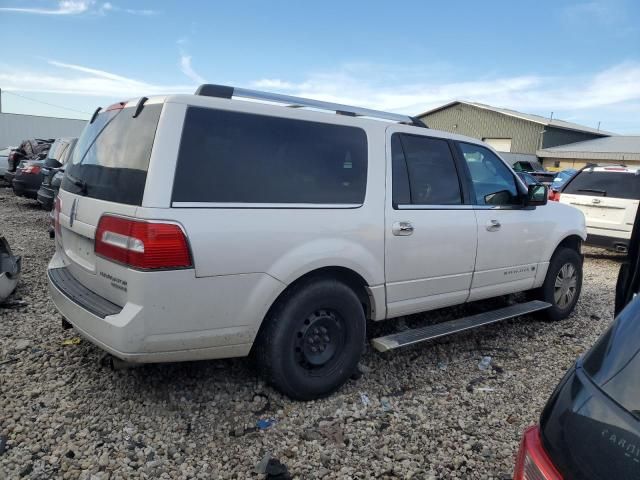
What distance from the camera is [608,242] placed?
26.0 ft

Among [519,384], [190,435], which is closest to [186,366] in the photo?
[190,435]

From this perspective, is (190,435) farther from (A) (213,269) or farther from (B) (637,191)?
(B) (637,191)

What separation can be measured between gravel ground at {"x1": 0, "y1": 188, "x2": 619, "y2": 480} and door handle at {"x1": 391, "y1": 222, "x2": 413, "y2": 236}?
44.0 inches

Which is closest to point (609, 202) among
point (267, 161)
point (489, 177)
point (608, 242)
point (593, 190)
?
point (593, 190)

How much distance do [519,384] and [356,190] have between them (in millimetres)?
1963

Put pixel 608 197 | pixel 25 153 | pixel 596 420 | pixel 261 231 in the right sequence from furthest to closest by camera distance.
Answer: pixel 25 153
pixel 608 197
pixel 261 231
pixel 596 420

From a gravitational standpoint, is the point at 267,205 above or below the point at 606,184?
above

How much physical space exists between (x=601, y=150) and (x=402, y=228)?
43927 mm

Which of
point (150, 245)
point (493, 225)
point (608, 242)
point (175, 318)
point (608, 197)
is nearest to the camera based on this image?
point (150, 245)

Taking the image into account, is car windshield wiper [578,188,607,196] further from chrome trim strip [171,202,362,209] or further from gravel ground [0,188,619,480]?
chrome trim strip [171,202,362,209]

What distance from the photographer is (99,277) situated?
9.11ft

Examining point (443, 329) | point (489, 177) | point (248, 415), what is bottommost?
point (248, 415)

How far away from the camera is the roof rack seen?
114 inches

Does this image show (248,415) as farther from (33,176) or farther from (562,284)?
(33,176)
